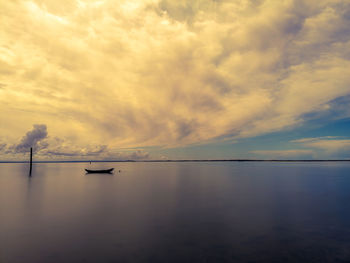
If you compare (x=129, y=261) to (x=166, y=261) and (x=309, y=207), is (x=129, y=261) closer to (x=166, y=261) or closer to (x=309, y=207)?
(x=166, y=261)

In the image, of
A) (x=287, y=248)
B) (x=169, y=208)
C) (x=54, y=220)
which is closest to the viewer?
(x=287, y=248)

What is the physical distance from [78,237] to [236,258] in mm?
12881

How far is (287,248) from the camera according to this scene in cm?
1581

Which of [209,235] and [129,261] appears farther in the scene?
[209,235]

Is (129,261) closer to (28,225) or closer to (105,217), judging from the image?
(105,217)

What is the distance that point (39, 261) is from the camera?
46.6 feet

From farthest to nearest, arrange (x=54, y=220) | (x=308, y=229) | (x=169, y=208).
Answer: (x=169, y=208)
(x=54, y=220)
(x=308, y=229)

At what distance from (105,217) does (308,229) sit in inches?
828

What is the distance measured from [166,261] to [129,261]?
2.36 metres

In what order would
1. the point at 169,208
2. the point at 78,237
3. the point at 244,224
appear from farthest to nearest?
1. the point at 169,208
2. the point at 244,224
3. the point at 78,237

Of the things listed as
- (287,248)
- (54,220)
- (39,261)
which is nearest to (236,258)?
(287,248)

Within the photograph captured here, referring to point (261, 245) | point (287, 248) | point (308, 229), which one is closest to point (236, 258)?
point (261, 245)

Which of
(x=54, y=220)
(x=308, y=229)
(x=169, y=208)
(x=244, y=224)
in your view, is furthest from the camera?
(x=169, y=208)

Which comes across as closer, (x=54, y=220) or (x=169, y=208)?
(x=54, y=220)
